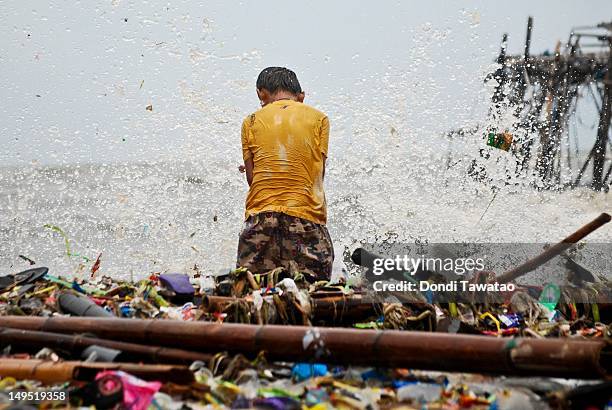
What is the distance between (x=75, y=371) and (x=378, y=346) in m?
0.98

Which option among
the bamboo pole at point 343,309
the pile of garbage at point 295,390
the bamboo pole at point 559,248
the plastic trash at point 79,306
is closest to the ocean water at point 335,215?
the bamboo pole at point 559,248

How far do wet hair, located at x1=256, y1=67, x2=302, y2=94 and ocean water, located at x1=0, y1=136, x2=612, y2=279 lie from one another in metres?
2.56

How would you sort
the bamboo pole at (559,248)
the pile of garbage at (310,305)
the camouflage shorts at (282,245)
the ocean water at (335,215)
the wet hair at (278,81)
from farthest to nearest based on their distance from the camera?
the ocean water at (335,215), the wet hair at (278,81), the camouflage shorts at (282,245), the bamboo pole at (559,248), the pile of garbage at (310,305)

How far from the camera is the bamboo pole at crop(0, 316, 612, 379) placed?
2250 millimetres

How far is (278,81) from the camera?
16.2 ft

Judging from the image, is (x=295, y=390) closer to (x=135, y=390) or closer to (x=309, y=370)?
(x=309, y=370)

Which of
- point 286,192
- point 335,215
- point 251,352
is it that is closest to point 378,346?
point 251,352

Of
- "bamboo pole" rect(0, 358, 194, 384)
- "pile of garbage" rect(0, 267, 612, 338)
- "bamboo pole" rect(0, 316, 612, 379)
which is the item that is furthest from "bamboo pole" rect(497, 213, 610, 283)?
"bamboo pole" rect(0, 358, 194, 384)

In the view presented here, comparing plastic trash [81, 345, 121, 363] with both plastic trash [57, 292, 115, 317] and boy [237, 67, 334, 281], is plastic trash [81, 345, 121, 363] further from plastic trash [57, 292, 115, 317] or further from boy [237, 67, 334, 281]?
boy [237, 67, 334, 281]

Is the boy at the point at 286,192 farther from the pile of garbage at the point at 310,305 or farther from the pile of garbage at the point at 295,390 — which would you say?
the pile of garbage at the point at 295,390

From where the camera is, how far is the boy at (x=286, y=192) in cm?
471

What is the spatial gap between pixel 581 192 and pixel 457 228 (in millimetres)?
7749

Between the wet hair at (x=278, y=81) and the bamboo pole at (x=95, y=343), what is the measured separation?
2644 mm

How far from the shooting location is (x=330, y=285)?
11.8 ft
